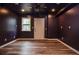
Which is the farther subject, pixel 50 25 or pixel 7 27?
pixel 50 25

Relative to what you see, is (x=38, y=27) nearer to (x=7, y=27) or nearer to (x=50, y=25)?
(x=50, y=25)

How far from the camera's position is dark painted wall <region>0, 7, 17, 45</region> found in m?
5.08

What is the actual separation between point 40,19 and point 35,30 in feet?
2.68

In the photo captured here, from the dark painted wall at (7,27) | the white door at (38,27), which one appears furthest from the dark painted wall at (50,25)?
the dark painted wall at (7,27)

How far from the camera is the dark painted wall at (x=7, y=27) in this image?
16.7 ft

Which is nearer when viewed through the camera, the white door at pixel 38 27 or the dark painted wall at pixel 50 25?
the white door at pixel 38 27

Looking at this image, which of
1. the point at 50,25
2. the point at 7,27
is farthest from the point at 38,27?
the point at 7,27

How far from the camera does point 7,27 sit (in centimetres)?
572

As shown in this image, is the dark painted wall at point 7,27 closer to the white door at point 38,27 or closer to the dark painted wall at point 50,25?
the white door at point 38,27

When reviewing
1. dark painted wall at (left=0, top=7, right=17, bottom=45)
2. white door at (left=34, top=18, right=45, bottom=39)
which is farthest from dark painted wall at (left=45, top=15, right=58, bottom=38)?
dark painted wall at (left=0, top=7, right=17, bottom=45)

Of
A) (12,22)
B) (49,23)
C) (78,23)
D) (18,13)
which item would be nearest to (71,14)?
(78,23)

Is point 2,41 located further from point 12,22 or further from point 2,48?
point 12,22

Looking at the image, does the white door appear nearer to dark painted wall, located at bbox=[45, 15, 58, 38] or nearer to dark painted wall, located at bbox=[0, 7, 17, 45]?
dark painted wall, located at bbox=[45, 15, 58, 38]

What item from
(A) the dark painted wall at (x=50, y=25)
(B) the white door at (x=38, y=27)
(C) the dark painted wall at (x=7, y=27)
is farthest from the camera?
(A) the dark painted wall at (x=50, y=25)
